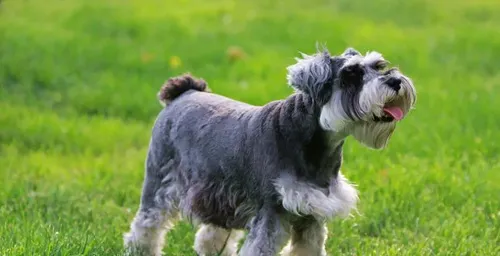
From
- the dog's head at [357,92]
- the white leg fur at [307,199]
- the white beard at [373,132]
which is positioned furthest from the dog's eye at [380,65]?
the white leg fur at [307,199]

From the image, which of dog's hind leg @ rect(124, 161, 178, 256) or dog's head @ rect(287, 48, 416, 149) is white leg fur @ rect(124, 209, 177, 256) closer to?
dog's hind leg @ rect(124, 161, 178, 256)

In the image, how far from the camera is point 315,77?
4.36 meters

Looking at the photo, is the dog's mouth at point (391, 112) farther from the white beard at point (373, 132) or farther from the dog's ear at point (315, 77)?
the dog's ear at point (315, 77)

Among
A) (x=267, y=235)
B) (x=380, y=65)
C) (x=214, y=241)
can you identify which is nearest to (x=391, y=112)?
(x=380, y=65)

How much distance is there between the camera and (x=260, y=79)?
33.4ft

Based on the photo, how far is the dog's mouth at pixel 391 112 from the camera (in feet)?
14.0

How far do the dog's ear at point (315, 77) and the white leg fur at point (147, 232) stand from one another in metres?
1.58

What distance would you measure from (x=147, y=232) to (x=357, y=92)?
6.44ft

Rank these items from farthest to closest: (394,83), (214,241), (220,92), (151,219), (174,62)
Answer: (174,62) < (220,92) < (214,241) < (151,219) < (394,83)

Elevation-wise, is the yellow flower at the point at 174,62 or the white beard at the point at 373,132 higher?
the white beard at the point at 373,132

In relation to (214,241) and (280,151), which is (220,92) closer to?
(214,241)

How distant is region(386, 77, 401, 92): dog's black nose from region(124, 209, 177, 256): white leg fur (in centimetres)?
198

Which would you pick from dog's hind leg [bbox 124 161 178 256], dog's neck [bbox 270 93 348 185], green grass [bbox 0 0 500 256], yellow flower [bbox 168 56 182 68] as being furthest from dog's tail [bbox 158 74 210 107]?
yellow flower [bbox 168 56 182 68]

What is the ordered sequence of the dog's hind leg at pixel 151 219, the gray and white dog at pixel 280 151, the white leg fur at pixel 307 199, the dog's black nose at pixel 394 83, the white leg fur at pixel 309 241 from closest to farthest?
the dog's black nose at pixel 394 83
the gray and white dog at pixel 280 151
the white leg fur at pixel 307 199
the white leg fur at pixel 309 241
the dog's hind leg at pixel 151 219
